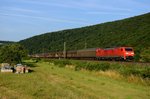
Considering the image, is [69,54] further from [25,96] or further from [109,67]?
[25,96]

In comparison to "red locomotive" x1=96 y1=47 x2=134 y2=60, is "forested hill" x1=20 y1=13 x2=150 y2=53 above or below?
above

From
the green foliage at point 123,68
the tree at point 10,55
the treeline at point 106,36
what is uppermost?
the treeline at point 106,36

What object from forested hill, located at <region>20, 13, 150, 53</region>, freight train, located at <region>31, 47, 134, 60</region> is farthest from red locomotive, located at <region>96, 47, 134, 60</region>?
forested hill, located at <region>20, 13, 150, 53</region>

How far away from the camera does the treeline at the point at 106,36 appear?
327ft

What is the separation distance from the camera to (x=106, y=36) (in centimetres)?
13050

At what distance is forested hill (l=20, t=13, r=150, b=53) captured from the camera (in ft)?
328

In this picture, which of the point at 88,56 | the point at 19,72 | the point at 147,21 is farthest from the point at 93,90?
the point at 147,21

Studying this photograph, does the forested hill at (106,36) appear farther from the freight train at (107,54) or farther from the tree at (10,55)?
the tree at (10,55)

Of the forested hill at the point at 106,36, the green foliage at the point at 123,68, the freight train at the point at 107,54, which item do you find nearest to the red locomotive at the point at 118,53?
the freight train at the point at 107,54

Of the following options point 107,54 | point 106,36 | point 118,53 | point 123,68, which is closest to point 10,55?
point 118,53

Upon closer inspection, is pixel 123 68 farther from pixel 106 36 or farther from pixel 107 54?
pixel 106 36

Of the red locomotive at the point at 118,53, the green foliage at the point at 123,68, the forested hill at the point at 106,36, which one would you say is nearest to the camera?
the green foliage at the point at 123,68

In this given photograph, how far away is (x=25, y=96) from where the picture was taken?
20.2 meters

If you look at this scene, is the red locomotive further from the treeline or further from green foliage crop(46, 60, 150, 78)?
the treeline
